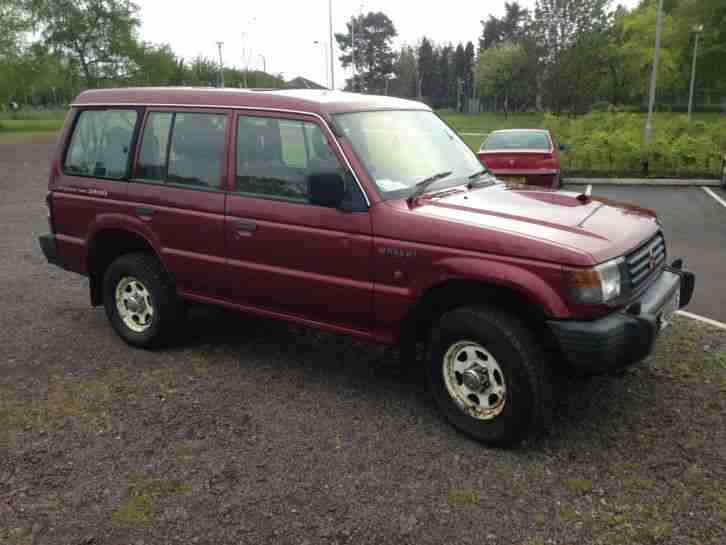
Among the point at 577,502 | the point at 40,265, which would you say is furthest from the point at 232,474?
the point at 40,265

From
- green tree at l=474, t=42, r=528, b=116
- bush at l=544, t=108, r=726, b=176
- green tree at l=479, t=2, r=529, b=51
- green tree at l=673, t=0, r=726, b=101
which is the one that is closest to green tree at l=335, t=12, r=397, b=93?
green tree at l=479, t=2, r=529, b=51

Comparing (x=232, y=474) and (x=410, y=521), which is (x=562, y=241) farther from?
(x=232, y=474)

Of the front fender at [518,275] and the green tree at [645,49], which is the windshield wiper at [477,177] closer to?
the front fender at [518,275]

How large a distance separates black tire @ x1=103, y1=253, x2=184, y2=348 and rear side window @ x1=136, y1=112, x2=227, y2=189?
72cm

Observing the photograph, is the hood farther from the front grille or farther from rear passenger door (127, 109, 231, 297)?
rear passenger door (127, 109, 231, 297)

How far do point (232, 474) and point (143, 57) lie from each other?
5760cm

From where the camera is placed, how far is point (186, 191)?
487 centimetres

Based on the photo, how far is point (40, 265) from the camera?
8750 mm

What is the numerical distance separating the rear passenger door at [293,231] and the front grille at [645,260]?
5.01 feet

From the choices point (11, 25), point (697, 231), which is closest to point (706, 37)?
point (697, 231)

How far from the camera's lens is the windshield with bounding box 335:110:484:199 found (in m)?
4.23

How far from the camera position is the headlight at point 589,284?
337cm

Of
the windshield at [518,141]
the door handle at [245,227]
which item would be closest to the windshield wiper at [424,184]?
the door handle at [245,227]

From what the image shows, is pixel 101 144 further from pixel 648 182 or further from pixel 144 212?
pixel 648 182
